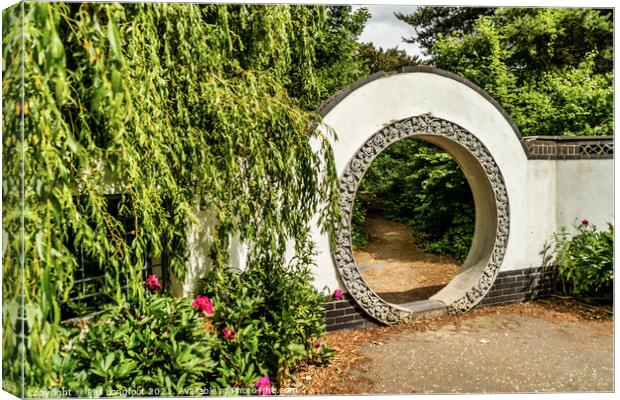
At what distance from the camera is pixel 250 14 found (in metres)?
3.47

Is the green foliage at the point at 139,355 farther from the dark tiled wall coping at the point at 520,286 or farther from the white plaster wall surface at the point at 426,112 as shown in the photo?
the dark tiled wall coping at the point at 520,286

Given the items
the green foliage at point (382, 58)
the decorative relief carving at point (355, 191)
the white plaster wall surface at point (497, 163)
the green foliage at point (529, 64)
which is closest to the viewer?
the white plaster wall surface at point (497, 163)

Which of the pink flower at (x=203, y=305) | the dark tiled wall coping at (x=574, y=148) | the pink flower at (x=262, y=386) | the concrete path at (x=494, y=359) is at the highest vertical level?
the dark tiled wall coping at (x=574, y=148)

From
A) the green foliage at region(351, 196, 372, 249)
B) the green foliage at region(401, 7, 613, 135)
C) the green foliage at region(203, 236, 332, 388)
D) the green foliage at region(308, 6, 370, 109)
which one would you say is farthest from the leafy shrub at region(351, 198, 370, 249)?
the green foliage at region(203, 236, 332, 388)

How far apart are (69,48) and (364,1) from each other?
184cm

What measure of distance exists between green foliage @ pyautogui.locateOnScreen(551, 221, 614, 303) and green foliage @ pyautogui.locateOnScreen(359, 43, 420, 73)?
2816 millimetres

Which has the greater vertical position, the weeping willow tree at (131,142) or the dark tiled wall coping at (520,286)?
the weeping willow tree at (131,142)

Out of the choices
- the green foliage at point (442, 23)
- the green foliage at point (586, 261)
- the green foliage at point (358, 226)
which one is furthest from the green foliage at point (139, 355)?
the green foliage at point (358, 226)

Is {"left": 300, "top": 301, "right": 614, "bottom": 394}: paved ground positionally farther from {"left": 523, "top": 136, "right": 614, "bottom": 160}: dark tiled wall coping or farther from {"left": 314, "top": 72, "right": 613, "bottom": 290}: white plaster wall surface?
{"left": 523, "top": 136, "right": 614, "bottom": 160}: dark tiled wall coping

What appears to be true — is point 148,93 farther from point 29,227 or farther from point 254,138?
point 29,227

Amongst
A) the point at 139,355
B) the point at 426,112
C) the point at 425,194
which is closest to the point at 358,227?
the point at 425,194

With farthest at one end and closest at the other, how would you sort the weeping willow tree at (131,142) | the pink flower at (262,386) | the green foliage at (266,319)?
1. the green foliage at (266,319)
2. the pink flower at (262,386)
3. the weeping willow tree at (131,142)

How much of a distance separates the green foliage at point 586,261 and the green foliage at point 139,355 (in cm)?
424

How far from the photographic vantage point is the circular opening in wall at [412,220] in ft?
25.5
